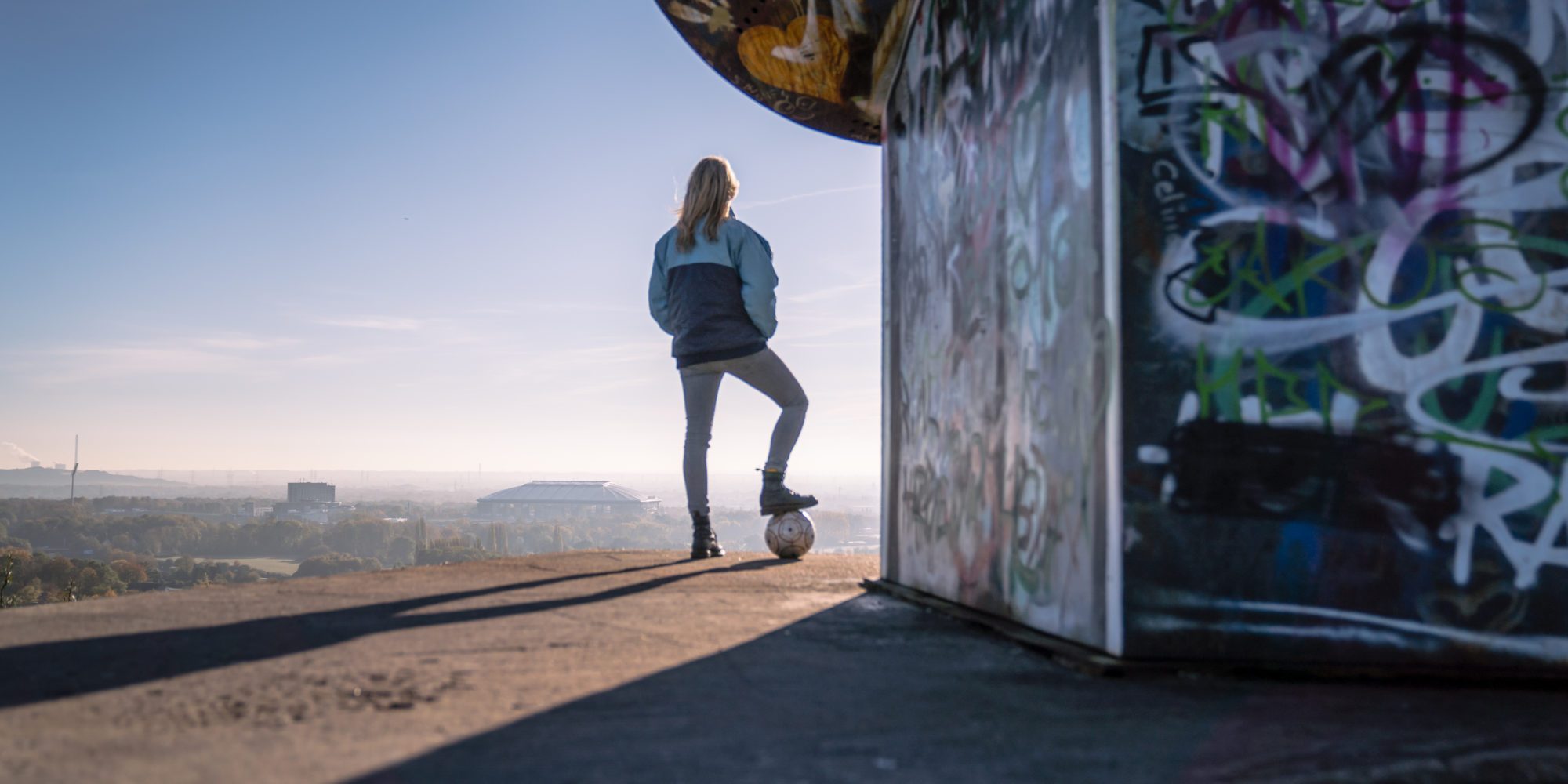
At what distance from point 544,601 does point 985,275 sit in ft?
7.09

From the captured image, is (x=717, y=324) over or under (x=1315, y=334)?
over

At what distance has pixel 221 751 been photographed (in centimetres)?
160

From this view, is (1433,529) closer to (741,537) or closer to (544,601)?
(544,601)

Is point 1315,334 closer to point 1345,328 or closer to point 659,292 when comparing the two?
point 1345,328

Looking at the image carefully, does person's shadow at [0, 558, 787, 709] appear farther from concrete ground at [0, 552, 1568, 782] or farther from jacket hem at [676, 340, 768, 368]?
jacket hem at [676, 340, 768, 368]

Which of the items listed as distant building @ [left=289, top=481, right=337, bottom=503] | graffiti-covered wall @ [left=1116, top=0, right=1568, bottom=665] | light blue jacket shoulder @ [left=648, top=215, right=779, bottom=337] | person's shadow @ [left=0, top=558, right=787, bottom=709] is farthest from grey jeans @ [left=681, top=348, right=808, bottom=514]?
distant building @ [left=289, top=481, right=337, bottom=503]

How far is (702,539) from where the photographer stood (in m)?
6.02

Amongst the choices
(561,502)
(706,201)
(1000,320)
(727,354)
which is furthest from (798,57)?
(561,502)

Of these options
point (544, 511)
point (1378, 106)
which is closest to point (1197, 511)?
point (1378, 106)

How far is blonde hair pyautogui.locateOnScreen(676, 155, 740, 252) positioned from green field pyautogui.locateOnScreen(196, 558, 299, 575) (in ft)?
356

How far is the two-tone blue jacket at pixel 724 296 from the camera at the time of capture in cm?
574

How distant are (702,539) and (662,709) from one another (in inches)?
161

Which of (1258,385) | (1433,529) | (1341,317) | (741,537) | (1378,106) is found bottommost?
(741,537)

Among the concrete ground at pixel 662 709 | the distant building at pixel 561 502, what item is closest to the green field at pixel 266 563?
the distant building at pixel 561 502
